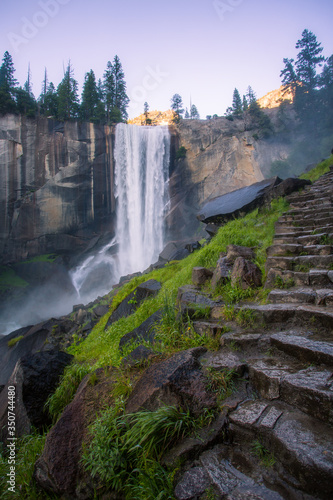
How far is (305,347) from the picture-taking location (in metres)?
2.22

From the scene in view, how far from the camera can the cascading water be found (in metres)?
22.3

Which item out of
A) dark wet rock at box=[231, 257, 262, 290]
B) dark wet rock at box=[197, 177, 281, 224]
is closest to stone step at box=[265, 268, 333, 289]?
dark wet rock at box=[231, 257, 262, 290]

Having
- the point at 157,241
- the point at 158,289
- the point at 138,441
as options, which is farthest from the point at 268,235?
the point at 157,241

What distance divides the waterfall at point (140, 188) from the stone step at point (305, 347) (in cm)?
2000

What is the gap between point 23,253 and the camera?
Answer: 24062mm

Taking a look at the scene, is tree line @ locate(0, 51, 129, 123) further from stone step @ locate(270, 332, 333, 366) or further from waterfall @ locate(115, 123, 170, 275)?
stone step @ locate(270, 332, 333, 366)

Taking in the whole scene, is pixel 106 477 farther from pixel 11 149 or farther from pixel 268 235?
pixel 11 149

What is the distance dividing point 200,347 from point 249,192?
7228 millimetres

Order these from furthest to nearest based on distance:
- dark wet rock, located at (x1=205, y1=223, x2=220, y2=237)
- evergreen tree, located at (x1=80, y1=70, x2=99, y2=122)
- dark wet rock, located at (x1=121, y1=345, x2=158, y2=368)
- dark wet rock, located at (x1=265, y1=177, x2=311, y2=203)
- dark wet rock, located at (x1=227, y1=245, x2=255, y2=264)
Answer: evergreen tree, located at (x1=80, y1=70, x2=99, y2=122) < dark wet rock, located at (x1=205, y1=223, x2=220, y2=237) < dark wet rock, located at (x1=265, y1=177, x2=311, y2=203) < dark wet rock, located at (x1=227, y1=245, x2=255, y2=264) < dark wet rock, located at (x1=121, y1=345, x2=158, y2=368)

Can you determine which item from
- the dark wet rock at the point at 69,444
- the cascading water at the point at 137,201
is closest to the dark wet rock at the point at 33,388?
the dark wet rock at the point at 69,444

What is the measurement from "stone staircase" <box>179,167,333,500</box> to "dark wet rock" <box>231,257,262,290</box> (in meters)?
0.19

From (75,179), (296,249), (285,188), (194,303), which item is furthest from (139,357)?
(75,179)

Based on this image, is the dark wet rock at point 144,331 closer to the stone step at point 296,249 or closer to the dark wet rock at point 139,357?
the dark wet rock at point 139,357

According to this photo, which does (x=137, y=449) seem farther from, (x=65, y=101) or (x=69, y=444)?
(x=65, y=101)
